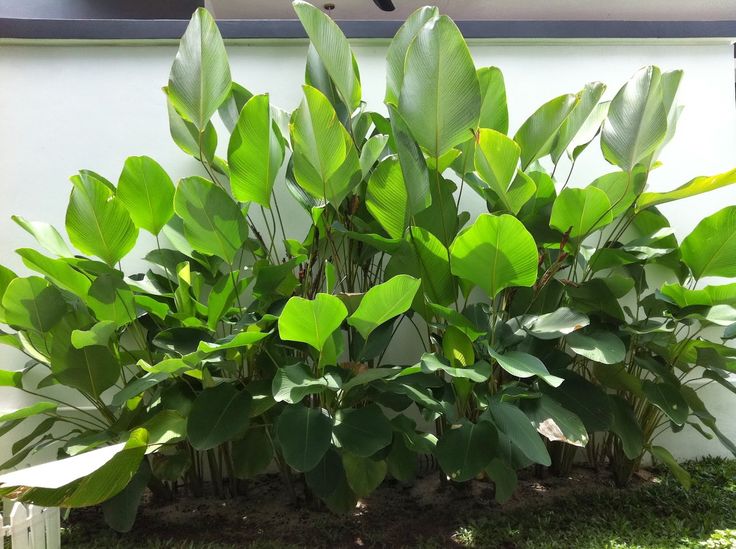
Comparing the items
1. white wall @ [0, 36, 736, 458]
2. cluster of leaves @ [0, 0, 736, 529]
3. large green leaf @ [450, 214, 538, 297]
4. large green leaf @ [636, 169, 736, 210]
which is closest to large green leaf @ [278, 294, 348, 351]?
cluster of leaves @ [0, 0, 736, 529]

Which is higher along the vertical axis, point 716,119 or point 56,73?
point 56,73

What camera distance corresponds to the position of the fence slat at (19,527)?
112 centimetres

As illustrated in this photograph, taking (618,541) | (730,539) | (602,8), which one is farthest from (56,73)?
(602,8)

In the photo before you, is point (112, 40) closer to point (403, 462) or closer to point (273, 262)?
point (273, 262)

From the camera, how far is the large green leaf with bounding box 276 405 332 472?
1.15m

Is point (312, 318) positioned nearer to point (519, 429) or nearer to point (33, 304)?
point (519, 429)

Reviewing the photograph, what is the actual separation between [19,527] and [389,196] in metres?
1.02

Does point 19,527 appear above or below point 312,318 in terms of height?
below

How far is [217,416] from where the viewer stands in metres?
1.26

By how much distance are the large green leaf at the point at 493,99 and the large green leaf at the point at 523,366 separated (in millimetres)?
612

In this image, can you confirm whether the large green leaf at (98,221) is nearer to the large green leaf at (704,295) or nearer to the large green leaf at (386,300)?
the large green leaf at (386,300)

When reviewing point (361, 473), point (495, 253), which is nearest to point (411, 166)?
point (495, 253)

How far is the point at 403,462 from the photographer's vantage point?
1.38m

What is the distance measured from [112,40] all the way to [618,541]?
191cm
